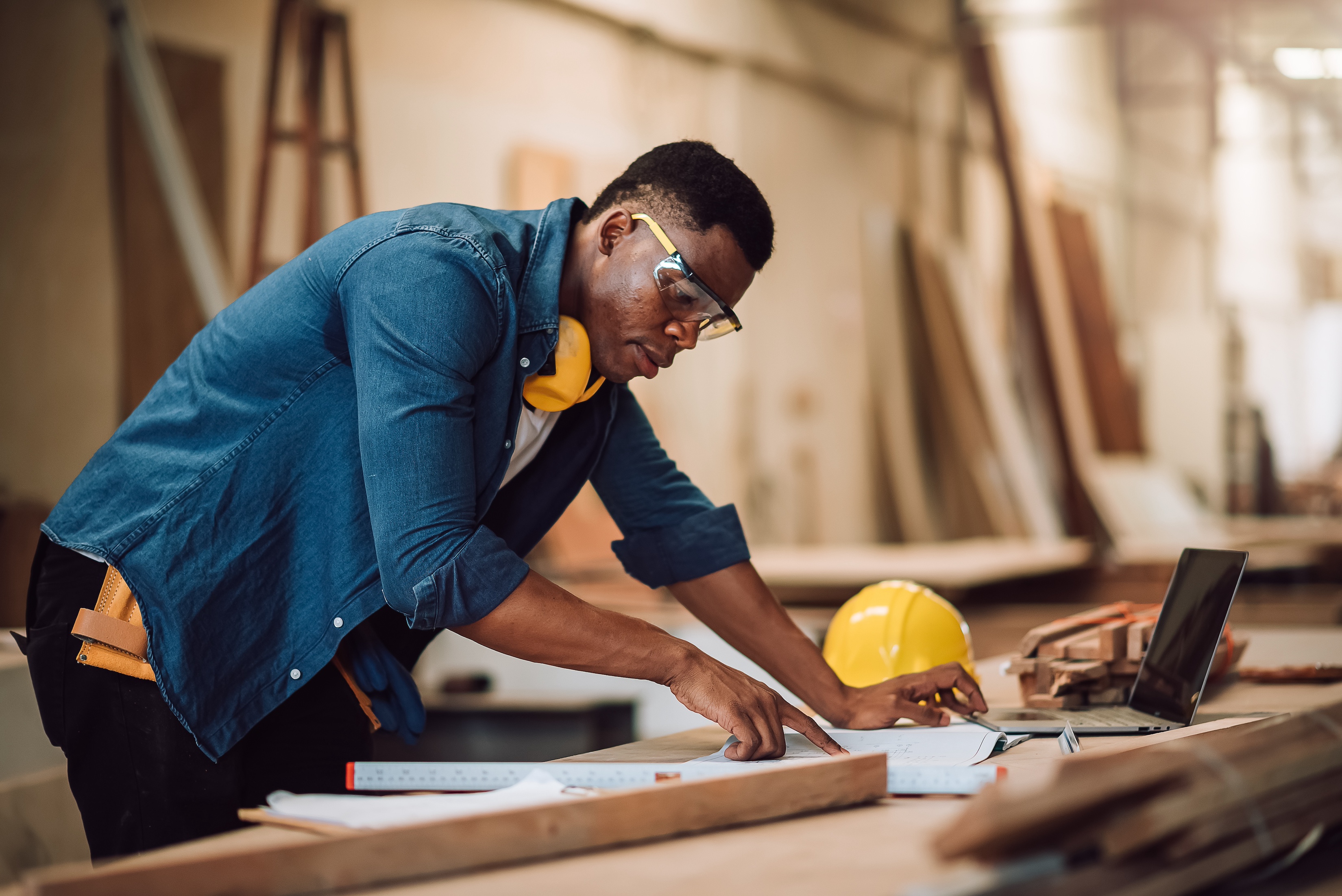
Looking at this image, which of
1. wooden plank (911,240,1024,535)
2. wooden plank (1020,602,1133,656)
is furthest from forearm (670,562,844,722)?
wooden plank (911,240,1024,535)

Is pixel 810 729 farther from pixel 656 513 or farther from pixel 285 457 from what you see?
pixel 285 457

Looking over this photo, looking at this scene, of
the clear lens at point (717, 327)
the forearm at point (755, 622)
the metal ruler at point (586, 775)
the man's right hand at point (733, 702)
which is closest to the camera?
the metal ruler at point (586, 775)

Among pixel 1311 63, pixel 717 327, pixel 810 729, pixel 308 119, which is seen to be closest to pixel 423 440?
pixel 717 327

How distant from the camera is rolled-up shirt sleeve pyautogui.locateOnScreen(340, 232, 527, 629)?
53.3 inches

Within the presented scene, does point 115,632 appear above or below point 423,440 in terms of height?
below

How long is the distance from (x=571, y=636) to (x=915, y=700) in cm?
67

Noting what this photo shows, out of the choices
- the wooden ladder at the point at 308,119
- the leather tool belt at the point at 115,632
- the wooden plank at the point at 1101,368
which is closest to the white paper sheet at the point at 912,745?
the leather tool belt at the point at 115,632

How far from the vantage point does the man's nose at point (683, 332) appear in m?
1.62

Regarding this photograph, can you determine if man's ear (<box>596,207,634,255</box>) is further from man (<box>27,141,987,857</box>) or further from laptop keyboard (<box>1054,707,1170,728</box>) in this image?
laptop keyboard (<box>1054,707,1170,728</box>)

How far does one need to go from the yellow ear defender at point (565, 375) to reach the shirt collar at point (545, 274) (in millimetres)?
44

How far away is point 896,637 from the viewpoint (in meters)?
2.15

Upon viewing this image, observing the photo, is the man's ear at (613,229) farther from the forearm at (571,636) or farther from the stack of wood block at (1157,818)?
the stack of wood block at (1157,818)

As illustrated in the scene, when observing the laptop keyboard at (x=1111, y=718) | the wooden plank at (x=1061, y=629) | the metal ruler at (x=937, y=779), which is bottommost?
the laptop keyboard at (x=1111, y=718)

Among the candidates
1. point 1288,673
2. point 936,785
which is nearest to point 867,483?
point 1288,673
